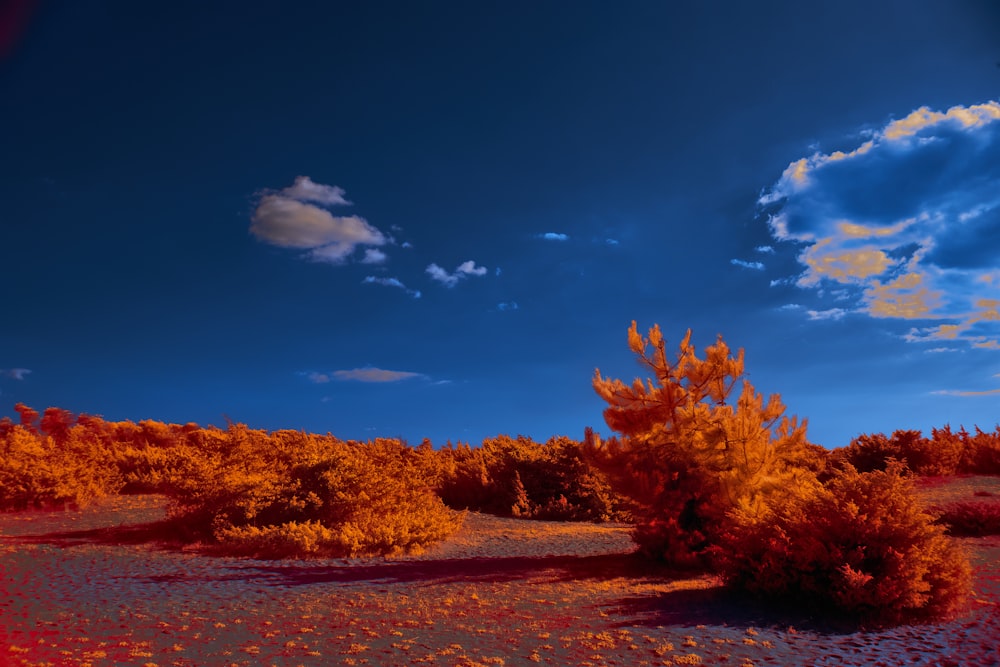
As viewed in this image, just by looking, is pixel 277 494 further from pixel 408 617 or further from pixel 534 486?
pixel 534 486

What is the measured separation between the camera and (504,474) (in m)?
24.8

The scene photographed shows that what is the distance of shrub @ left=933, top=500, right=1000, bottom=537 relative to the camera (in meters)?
14.7

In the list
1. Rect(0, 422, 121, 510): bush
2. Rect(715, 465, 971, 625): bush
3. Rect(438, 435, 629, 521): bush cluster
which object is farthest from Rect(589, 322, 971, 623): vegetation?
Rect(0, 422, 121, 510): bush

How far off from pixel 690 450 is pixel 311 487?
896 cm

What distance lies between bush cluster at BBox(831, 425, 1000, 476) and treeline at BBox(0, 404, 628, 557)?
12.1 metres

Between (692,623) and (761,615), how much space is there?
3.65ft

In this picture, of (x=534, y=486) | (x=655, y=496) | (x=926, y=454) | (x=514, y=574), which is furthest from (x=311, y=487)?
(x=926, y=454)

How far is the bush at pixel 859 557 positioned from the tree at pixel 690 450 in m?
2.74

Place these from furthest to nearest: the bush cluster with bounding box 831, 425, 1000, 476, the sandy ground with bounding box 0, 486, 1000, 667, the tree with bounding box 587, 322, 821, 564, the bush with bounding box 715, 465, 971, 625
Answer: the bush cluster with bounding box 831, 425, 1000, 476
the tree with bounding box 587, 322, 821, 564
the bush with bounding box 715, 465, 971, 625
the sandy ground with bounding box 0, 486, 1000, 667

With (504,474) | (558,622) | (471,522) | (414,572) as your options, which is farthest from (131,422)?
(558,622)

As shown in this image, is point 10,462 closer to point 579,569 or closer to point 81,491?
point 81,491

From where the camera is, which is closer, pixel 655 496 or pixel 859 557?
pixel 859 557

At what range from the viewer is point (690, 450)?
1244cm

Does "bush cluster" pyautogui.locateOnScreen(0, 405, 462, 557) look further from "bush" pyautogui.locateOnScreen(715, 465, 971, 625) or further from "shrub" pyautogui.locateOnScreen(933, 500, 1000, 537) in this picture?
"shrub" pyautogui.locateOnScreen(933, 500, 1000, 537)
